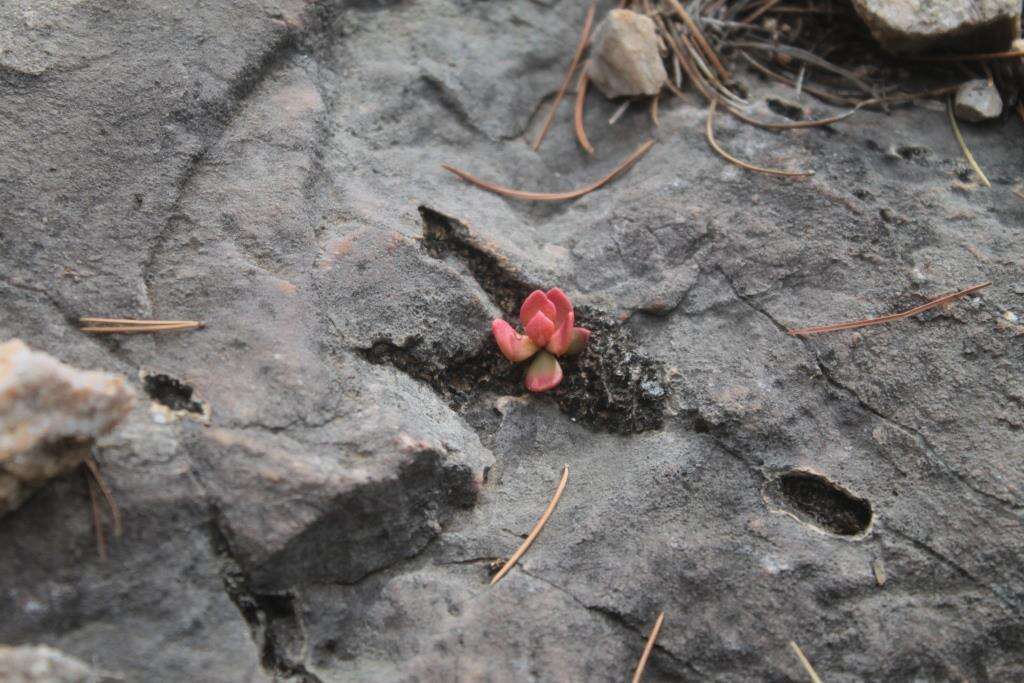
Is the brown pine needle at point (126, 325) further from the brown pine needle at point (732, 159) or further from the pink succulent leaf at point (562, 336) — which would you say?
the brown pine needle at point (732, 159)

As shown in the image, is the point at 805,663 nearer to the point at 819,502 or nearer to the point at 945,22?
the point at 819,502

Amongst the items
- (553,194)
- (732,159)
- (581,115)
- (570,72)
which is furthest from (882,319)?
(570,72)

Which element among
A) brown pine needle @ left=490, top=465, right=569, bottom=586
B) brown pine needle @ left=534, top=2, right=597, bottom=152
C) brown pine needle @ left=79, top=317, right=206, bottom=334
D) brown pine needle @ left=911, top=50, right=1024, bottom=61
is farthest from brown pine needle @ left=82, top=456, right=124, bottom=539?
brown pine needle @ left=911, top=50, right=1024, bottom=61

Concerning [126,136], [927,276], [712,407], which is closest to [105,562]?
[126,136]

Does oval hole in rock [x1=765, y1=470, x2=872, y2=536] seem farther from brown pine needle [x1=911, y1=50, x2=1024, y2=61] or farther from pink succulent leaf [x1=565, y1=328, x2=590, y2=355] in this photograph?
brown pine needle [x1=911, y1=50, x2=1024, y2=61]

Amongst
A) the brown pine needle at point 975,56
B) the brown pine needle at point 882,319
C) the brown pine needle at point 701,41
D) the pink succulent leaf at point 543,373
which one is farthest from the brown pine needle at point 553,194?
the brown pine needle at point 975,56
